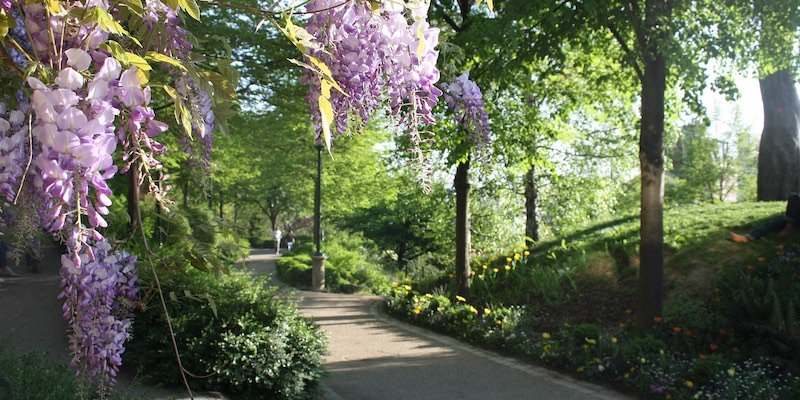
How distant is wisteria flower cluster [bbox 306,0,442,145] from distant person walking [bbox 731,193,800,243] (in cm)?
939

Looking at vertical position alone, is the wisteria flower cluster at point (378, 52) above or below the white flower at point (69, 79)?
above

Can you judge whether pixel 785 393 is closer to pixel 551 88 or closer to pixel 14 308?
pixel 551 88

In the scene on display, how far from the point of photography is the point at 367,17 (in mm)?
2021

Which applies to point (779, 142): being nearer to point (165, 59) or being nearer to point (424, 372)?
point (424, 372)

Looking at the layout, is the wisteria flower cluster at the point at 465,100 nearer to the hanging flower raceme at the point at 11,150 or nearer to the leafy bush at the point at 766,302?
the hanging flower raceme at the point at 11,150

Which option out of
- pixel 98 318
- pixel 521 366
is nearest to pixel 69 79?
pixel 98 318

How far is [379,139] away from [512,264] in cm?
1221

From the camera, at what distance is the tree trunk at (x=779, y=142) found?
15.4m

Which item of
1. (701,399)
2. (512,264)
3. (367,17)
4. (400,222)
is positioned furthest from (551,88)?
(400,222)

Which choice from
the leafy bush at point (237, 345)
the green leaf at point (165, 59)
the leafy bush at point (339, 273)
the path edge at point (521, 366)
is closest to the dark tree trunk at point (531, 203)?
the leafy bush at point (339, 273)

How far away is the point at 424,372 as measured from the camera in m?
7.95

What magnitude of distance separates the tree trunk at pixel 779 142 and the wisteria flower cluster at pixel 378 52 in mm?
15823

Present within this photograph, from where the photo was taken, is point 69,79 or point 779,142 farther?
point 779,142

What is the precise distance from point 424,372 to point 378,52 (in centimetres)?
645
